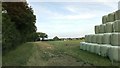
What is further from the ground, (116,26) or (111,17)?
(111,17)

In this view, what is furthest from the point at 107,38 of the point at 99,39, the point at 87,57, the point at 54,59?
the point at 54,59

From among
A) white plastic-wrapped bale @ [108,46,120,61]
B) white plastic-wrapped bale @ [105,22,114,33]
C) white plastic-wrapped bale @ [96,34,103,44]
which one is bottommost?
white plastic-wrapped bale @ [108,46,120,61]

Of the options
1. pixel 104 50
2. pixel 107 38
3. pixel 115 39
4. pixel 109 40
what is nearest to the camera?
pixel 115 39

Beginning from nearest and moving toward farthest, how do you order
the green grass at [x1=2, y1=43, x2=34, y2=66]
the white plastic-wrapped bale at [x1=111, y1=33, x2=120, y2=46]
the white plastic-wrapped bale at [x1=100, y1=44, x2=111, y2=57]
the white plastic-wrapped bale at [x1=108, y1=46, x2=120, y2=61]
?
the green grass at [x1=2, y1=43, x2=34, y2=66] < the white plastic-wrapped bale at [x1=108, y1=46, x2=120, y2=61] < the white plastic-wrapped bale at [x1=111, y1=33, x2=120, y2=46] < the white plastic-wrapped bale at [x1=100, y1=44, x2=111, y2=57]

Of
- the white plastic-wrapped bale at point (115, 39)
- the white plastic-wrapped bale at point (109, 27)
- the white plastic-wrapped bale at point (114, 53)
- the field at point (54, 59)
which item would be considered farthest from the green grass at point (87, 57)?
the white plastic-wrapped bale at point (109, 27)

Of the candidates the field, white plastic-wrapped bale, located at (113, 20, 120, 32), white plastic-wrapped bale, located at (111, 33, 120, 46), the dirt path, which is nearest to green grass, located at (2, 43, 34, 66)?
the field

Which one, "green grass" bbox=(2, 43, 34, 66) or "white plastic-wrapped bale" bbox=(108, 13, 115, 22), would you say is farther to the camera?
"white plastic-wrapped bale" bbox=(108, 13, 115, 22)

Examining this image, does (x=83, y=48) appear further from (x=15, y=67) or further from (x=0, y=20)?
(x=15, y=67)

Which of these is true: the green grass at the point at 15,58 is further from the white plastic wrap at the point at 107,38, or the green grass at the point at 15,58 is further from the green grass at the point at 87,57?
the white plastic wrap at the point at 107,38

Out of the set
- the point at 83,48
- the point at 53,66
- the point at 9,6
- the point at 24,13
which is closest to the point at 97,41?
the point at 83,48

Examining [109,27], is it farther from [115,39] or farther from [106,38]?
[115,39]

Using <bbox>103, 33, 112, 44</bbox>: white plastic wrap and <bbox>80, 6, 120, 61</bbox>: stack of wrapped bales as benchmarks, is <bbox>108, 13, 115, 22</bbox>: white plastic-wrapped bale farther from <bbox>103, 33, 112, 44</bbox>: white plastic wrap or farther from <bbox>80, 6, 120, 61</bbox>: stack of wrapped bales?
<bbox>103, 33, 112, 44</bbox>: white plastic wrap

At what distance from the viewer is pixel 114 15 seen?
22875 millimetres

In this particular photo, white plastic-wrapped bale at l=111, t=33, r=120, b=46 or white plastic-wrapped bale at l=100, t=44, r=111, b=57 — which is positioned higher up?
white plastic-wrapped bale at l=111, t=33, r=120, b=46
